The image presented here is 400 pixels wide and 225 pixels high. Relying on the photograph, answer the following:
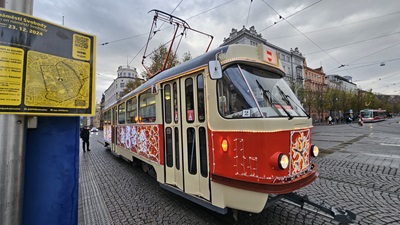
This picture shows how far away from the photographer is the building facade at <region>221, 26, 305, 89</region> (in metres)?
39.4

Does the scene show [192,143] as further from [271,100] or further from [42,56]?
[42,56]

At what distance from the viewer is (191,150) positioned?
155 inches

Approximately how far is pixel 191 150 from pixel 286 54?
54984 mm

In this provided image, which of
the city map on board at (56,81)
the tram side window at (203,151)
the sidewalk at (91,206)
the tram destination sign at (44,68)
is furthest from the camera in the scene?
the sidewalk at (91,206)

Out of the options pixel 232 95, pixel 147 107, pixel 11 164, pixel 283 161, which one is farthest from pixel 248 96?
pixel 147 107

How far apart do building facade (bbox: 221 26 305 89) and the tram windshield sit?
38.4 m

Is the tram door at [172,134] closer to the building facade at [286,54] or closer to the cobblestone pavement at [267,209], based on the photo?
the cobblestone pavement at [267,209]

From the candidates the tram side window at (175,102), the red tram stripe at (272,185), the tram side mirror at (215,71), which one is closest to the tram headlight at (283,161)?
the red tram stripe at (272,185)

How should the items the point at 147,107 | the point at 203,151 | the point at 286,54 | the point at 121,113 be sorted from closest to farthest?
the point at 203,151 < the point at 147,107 < the point at 121,113 < the point at 286,54

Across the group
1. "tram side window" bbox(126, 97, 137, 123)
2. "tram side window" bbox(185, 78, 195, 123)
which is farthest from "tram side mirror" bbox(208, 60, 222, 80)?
"tram side window" bbox(126, 97, 137, 123)

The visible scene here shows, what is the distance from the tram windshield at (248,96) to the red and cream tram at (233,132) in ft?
0.05

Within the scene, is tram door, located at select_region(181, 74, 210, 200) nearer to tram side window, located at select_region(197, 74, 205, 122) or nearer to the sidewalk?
tram side window, located at select_region(197, 74, 205, 122)

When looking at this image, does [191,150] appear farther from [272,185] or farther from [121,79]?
[121,79]

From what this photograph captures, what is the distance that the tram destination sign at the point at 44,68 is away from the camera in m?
1.77
